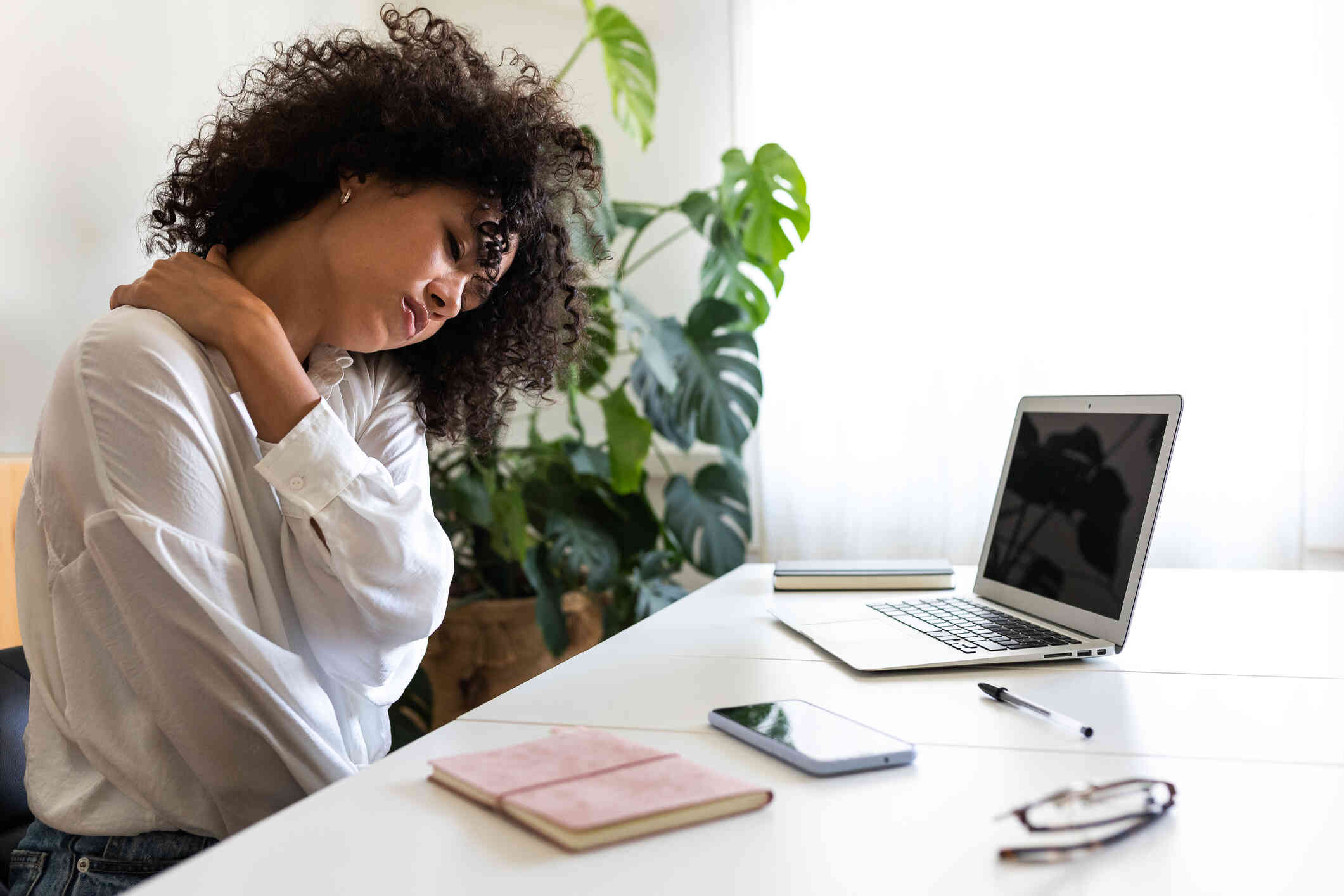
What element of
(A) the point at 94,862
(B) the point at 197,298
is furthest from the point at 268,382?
(A) the point at 94,862

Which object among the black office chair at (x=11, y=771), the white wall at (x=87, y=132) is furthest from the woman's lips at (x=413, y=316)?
the black office chair at (x=11, y=771)

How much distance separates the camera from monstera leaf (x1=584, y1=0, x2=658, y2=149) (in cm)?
255

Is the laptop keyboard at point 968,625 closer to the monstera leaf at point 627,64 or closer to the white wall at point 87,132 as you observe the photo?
the white wall at point 87,132

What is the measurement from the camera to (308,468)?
0.96m

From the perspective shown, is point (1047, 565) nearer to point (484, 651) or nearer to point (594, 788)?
point (594, 788)

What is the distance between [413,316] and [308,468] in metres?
0.24

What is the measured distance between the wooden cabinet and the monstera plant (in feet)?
3.30

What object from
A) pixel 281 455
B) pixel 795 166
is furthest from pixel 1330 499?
pixel 281 455

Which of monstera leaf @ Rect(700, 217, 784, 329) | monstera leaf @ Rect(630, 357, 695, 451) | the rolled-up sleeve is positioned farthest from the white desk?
monstera leaf @ Rect(700, 217, 784, 329)

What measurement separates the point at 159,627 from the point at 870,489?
2.21m

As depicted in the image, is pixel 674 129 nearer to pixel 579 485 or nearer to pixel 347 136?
pixel 579 485

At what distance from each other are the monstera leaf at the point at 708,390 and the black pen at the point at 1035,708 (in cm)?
166

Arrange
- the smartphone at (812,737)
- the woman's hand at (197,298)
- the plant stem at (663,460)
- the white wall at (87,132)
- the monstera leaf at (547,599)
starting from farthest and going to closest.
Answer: the plant stem at (663,460)
the monstera leaf at (547,599)
the white wall at (87,132)
the woman's hand at (197,298)
the smartphone at (812,737)

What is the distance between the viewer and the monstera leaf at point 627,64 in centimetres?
255
